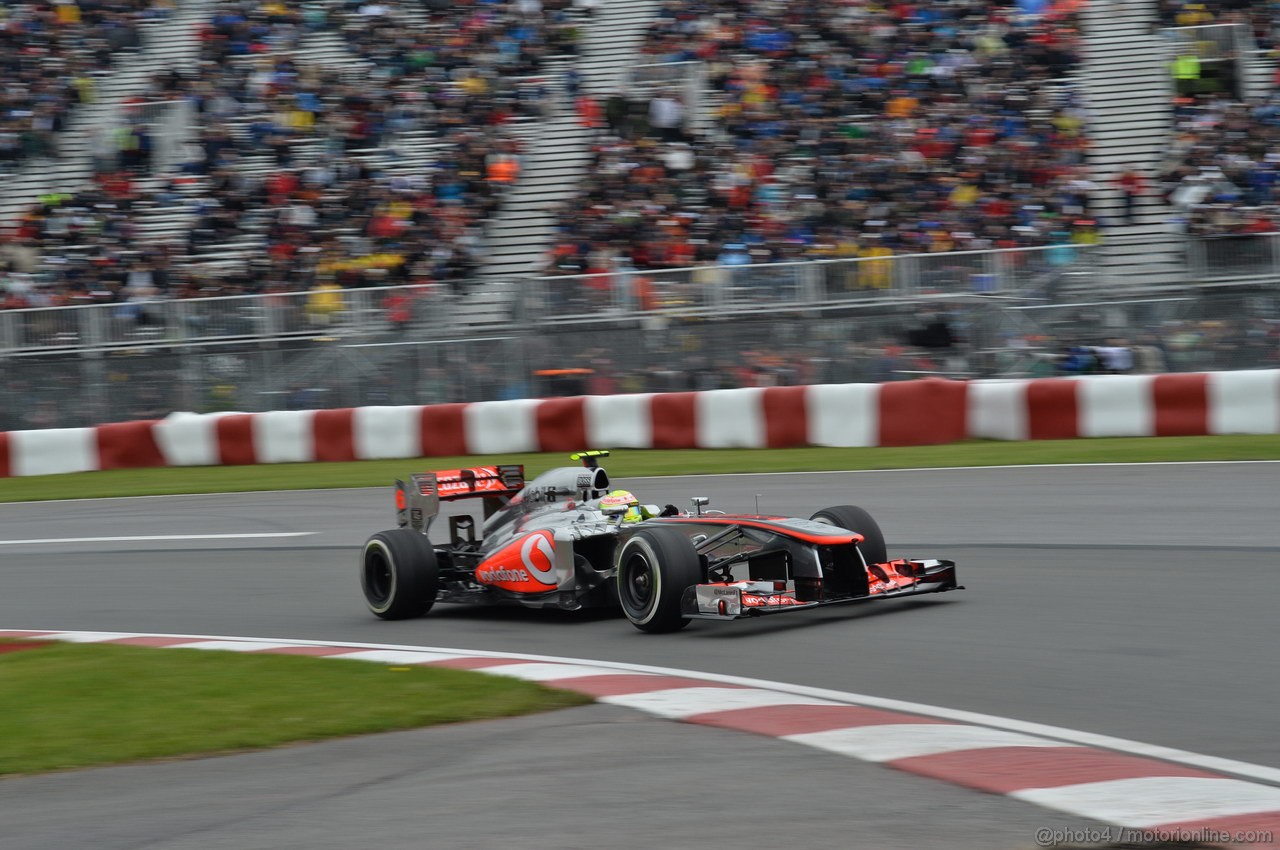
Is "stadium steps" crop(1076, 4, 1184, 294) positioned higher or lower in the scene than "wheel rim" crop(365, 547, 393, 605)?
higher

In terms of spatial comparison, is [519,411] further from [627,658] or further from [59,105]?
[59,105]

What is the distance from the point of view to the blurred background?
1559 centimetres

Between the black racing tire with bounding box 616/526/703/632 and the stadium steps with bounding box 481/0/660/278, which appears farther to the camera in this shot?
the stadium steps with bounding box 481/0/660/278

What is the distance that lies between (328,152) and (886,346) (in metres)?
9.79

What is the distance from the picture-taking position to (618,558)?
24.8 ft

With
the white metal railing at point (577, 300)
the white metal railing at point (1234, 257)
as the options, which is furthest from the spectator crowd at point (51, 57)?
the white metal railing at point (1234, 257)

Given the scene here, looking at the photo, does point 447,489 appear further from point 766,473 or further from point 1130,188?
point 1130,188

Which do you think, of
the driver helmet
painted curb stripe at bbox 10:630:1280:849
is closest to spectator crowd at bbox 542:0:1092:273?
the driver helmet

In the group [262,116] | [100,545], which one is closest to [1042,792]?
[100,545]

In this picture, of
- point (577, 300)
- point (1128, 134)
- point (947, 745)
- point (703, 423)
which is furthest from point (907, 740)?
point (1128, 134)

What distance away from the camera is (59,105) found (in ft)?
81.9

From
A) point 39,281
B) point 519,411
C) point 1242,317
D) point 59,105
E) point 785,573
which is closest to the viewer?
point 785,573

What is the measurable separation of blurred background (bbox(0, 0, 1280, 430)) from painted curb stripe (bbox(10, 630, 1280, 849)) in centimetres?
946

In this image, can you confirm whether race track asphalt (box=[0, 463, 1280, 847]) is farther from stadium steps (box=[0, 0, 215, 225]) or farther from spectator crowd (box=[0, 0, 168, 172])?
spectator crowd (box=[0, 0, 168, 172])
